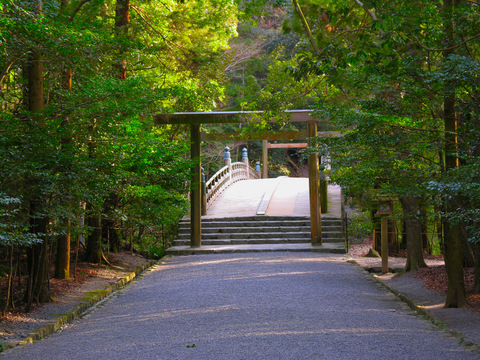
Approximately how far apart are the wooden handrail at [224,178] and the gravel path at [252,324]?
27.3ft

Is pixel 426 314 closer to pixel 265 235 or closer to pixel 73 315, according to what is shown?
pixel 73 315

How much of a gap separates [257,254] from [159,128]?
517 cm

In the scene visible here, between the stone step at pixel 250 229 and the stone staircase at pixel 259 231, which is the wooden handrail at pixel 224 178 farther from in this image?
the stone step at pixel 250 229

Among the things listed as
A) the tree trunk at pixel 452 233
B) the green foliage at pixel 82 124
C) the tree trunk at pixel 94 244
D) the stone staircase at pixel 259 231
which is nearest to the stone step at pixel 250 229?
the stone staircase at pixel 259 231

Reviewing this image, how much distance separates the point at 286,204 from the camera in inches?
683

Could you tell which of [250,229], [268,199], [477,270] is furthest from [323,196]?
[477,270]

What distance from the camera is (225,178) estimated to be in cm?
2036

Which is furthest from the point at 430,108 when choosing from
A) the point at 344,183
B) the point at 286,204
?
the point at 286,204

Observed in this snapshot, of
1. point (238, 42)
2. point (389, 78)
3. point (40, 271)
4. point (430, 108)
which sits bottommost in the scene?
point (40, 271)

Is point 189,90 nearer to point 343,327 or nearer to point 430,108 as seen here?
point 430,108

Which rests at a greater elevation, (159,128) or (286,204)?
(159,128)

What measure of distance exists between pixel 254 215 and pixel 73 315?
9.25 meters

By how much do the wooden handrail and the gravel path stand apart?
27.3 ft

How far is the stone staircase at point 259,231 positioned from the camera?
13844 millimetres
